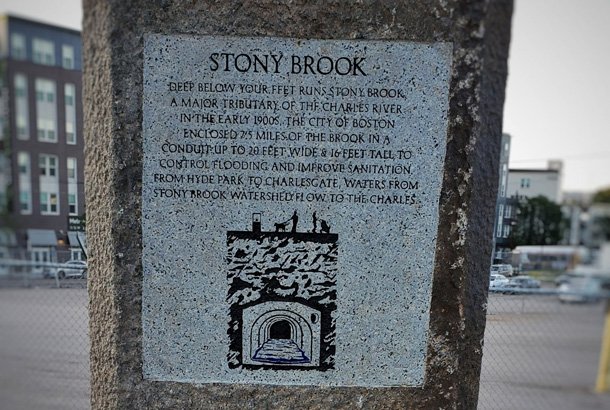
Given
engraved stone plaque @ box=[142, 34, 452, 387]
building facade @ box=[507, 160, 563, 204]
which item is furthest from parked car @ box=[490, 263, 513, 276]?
engraved stone plaque @ box=[142, 34, 452, 387]

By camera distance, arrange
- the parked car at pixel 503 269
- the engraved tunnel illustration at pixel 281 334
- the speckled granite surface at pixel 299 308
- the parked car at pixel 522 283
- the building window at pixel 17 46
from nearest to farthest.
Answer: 1. the speckled granite surface at pixel 299 308
2. the engraved tunnel illustration at pixel 281 334
3. the building window at pixel 17 46
4. the parked car at pixel 503 269
5. the parked car at pixel 522 283

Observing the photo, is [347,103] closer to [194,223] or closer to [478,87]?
[478,87]

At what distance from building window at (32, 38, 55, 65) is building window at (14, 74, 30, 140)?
0.12m

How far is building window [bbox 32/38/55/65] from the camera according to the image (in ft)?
7.05

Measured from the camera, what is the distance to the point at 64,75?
2273 mm

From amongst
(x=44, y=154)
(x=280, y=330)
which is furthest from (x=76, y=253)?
(x=280, y=330)

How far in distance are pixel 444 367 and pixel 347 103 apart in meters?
1.16

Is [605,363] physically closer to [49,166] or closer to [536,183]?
[536,183]

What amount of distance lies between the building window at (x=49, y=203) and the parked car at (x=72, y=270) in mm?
299

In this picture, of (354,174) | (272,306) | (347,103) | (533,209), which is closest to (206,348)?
(272,306)

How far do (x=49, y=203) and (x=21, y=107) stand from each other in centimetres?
53

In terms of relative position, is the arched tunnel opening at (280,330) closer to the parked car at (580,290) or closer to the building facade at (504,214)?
the building facade at (504,214)

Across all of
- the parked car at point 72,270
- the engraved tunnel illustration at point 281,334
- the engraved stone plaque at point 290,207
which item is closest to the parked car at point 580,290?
the engraved stone plaque at point 290,207

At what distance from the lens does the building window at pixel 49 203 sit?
91.7 inches
